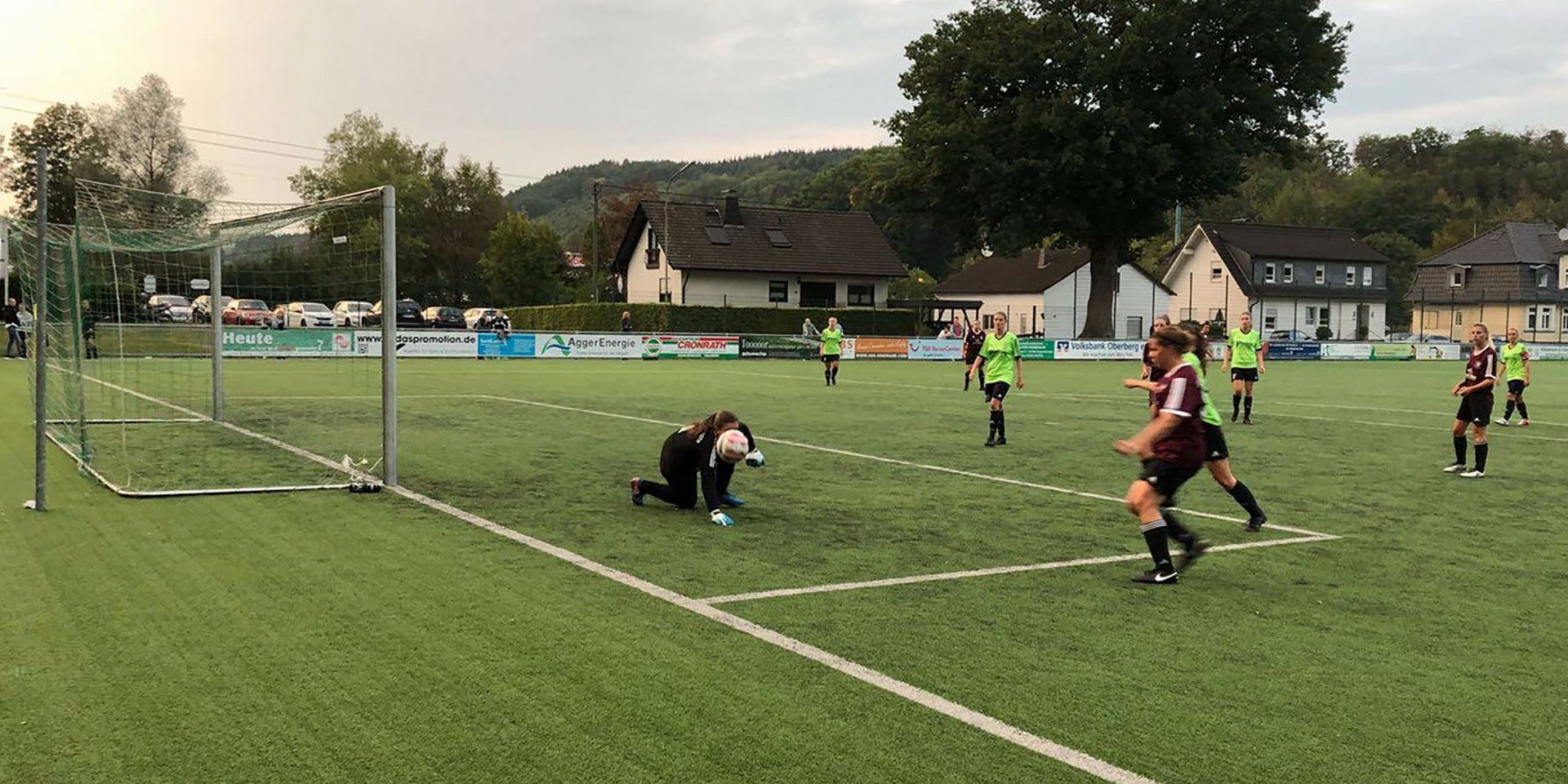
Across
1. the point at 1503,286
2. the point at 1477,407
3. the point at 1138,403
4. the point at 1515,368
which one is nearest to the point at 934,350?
the point at 1138,403

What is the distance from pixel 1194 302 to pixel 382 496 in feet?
259

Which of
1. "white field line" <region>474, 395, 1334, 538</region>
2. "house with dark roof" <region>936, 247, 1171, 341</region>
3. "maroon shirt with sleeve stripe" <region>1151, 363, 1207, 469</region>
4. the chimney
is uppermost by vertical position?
the chimney

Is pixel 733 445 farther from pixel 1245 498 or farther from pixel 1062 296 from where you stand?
pixel 1062 296

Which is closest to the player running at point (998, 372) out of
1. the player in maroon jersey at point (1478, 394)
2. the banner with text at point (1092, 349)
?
the player in maroon jersey at point (1478, 394)

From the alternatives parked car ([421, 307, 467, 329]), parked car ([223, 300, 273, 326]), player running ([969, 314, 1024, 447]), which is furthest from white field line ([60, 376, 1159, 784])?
parked car ([421, 307, 467, 329])

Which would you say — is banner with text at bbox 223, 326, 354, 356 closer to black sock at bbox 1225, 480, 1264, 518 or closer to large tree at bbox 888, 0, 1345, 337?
large tree at bbox 888, 0, 1345, 337

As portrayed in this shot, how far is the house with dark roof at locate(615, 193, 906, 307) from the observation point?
62125 mm

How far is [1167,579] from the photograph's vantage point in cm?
754

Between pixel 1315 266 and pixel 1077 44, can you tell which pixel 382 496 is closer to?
pixel 1077 44

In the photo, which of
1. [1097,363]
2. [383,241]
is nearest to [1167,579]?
[383,241]

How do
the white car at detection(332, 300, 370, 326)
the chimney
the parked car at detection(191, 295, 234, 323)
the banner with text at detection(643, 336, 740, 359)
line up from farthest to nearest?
the chimney, the banner with text at detection(643, 336, 740, 359), the white car at detection(332, 300, 370, 326), the parked car at detection(191, 295, 234, 323)

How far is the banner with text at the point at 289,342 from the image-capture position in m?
35.3

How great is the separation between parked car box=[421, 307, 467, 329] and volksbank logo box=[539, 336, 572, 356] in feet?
70.6

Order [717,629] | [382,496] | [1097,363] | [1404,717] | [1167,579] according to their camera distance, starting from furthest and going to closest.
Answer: [1097,363] < [382,496] < [1167,579] < [717,629] < [1404,717]
